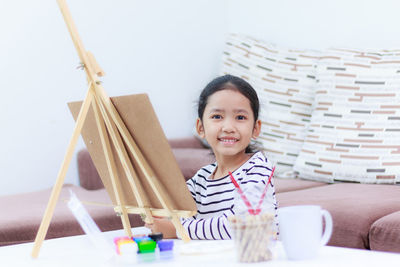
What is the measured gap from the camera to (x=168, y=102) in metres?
2.91

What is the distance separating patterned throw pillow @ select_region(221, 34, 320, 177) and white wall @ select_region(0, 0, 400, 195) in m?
0.21

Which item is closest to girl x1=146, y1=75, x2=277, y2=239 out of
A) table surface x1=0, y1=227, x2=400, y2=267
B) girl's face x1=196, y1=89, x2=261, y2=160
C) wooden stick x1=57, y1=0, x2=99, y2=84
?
girl's face x1=196, y1=89, x2=261, y2=160

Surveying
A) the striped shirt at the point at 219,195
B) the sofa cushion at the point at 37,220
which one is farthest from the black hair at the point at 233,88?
the sofa cushion at the point at 37,220

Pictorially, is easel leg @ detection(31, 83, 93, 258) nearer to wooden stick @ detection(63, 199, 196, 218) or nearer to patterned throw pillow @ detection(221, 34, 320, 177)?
wooden stick @ detection(63, 199, 196, 218)

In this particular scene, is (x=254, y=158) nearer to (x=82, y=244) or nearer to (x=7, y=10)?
(x=82, y=244)

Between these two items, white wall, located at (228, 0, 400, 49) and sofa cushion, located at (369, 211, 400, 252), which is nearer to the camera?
sofa cushion, located at (369, 211, 400, 252)

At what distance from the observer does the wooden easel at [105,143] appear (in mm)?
1138

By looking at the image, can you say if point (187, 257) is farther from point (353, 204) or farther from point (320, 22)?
point (320, 22)

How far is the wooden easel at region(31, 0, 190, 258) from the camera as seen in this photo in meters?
1.14

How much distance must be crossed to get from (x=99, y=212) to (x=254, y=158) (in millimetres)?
641

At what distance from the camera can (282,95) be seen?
8.14 ft

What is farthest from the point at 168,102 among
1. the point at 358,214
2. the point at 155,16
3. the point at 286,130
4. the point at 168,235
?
the point at 168,235

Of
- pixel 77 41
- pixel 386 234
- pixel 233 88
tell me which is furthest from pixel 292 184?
pixel 77 41

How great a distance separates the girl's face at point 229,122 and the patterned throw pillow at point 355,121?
0.79 m
